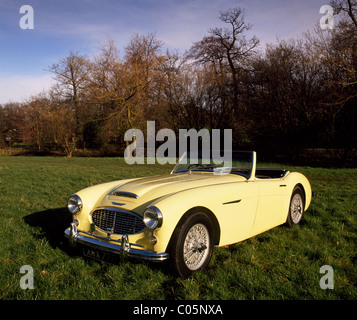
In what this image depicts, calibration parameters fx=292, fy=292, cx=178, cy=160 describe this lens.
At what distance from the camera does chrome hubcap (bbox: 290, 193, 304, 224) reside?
4873mm

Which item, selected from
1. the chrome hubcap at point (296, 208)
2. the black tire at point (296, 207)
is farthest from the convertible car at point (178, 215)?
the chrome hubcap at point (296, 208)

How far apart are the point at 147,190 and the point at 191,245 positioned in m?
0.86

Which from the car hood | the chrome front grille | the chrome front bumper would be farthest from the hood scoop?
the chrome front bumper

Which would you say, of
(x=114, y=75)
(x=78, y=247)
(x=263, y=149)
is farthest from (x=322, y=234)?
(x=114, y=75)

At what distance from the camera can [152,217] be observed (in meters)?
2.93

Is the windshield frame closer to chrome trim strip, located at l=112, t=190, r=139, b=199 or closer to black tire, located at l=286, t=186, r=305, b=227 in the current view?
black tire, located at l=286, t=186, r=305, b=227

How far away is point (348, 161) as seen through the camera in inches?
606

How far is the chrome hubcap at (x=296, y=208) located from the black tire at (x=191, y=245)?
218 cm

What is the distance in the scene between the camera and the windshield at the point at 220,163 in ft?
14.5

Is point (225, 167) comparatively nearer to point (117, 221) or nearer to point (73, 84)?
point (117, 221)

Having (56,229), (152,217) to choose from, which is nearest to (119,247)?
(152,217)

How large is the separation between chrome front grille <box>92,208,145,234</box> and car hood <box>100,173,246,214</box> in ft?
0.23

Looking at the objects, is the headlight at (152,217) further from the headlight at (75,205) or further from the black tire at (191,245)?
the headlight at (75,205)
